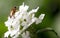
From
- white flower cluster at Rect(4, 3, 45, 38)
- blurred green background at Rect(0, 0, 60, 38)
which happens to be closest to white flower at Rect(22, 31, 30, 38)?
white flower cluster at Rect(4, 3, 45, 38)

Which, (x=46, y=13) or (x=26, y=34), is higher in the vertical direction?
(x=46, y=13)

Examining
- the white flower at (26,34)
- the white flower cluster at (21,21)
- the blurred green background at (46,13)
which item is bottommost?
the white flower at (26,34)

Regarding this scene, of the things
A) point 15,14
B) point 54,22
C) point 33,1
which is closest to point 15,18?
point 15,14

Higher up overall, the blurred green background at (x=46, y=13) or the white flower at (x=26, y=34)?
the blurred green background at (x=46, y=13)

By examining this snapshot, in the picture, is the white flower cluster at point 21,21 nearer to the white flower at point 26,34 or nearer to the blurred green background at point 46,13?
the white flower at point 26,34

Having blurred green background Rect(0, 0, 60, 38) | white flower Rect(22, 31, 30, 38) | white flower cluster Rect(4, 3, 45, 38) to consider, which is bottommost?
white flower Rect(22, 31, 30, 38)

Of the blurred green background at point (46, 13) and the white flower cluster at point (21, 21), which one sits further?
the blurred green background at point (46, 13)

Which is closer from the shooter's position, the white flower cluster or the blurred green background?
the white flower cluster

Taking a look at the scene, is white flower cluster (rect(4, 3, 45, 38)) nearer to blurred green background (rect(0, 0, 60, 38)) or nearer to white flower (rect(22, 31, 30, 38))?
white flower (rect(22, 31, 30, 38))

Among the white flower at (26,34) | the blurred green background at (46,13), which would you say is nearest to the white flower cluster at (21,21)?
the white flower at (26,34)

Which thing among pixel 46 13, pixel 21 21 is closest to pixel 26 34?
pixel 21 21

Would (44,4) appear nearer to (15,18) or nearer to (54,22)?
(54,22)

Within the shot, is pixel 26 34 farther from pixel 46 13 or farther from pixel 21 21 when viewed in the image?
pixel 46 13

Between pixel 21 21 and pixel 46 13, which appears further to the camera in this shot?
pixel 46 13
